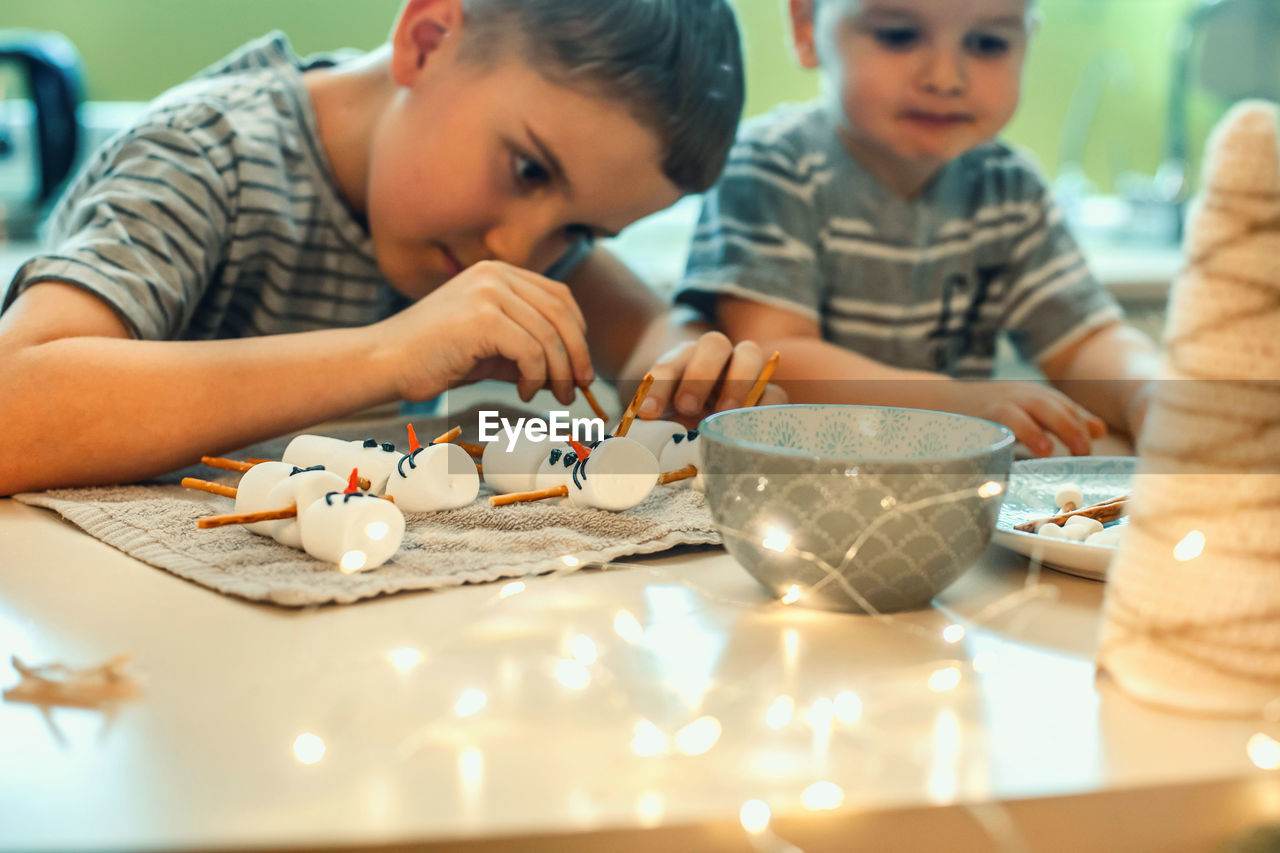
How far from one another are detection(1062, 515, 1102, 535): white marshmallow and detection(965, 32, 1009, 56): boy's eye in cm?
65

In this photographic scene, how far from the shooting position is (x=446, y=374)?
2.56 ft

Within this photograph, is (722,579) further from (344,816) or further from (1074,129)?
(1074,129)

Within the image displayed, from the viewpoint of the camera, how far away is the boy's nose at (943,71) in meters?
1.03

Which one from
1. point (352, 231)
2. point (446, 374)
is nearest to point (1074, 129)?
point (352, 231)

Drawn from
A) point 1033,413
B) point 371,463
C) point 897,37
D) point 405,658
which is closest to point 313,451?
point 371,463

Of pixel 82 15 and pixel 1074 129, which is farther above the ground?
pixel 82 15

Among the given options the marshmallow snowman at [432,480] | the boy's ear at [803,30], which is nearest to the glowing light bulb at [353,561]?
the marshmallow snowman at [432,480]

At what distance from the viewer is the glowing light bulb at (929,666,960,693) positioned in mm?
392

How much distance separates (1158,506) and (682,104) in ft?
2.18

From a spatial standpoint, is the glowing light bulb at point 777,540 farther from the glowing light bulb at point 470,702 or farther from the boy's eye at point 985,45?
the boy's eye at point 985,45

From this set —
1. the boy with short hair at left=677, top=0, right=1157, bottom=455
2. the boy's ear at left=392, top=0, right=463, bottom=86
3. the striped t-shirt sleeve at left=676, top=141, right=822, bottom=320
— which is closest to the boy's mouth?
the boy with short hair at left=677, top=0, right=1157, bottom=455

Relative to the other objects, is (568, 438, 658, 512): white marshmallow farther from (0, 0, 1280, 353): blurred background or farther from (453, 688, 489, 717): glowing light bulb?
(0, 0, 1280, 353): blurred background

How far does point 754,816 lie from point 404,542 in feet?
0.99

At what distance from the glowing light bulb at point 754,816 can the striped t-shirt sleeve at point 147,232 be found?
0.61 m
